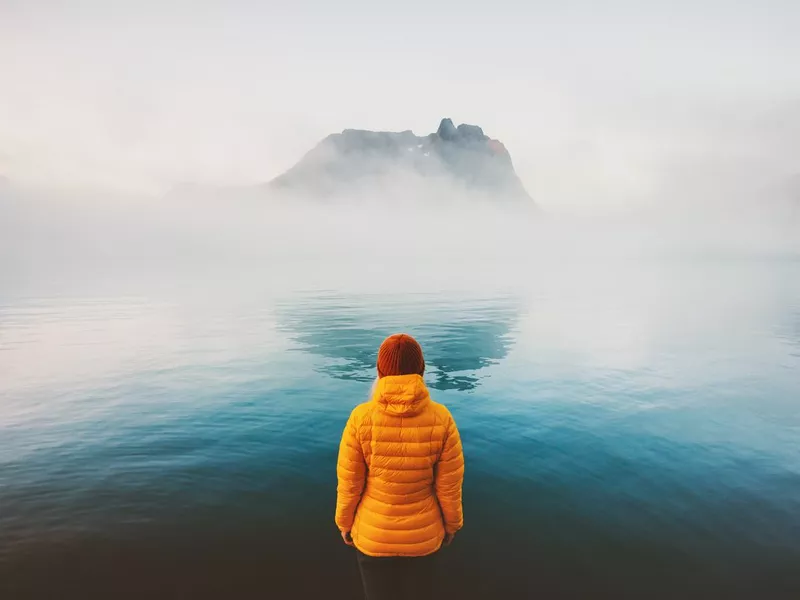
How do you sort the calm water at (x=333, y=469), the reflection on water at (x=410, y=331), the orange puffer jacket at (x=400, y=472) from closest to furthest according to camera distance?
the orange puffer jacket at (x=400, y=472), the calm water at (x=333, y=469), the reflection on water at (x=410, y=331)

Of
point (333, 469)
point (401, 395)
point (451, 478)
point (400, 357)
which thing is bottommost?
point (333, 469)

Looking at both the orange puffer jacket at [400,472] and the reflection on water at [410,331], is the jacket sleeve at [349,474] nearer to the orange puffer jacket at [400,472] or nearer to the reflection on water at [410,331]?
the orange puffer jacket at [400,472]

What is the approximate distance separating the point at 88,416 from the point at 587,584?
14.5 m

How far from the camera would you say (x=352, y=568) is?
293 inches

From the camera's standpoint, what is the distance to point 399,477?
4.69m

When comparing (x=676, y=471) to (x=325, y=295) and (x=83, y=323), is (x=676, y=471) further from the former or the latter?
(x=325, y=295)

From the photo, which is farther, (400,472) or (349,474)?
(349,474)

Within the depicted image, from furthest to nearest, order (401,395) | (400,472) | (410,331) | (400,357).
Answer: (410,331)
(400,472)
(400,357)
(401,395)

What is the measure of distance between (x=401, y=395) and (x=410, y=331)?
96.8 ft

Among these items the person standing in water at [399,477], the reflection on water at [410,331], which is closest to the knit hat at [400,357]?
the person standing in water at [399,477]

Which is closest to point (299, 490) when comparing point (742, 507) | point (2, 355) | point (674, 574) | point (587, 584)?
point (587, 584)

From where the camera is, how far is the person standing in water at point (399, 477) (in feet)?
14.8

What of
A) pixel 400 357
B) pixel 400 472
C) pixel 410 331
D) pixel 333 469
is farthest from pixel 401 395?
pixel 410 331

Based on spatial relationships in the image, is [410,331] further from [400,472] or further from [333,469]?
[400,472]
